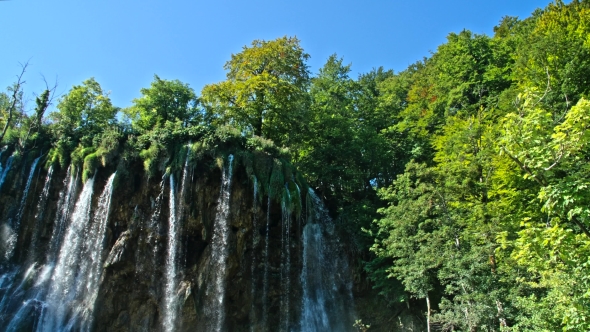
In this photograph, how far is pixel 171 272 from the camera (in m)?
16.0

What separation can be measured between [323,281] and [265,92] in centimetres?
986

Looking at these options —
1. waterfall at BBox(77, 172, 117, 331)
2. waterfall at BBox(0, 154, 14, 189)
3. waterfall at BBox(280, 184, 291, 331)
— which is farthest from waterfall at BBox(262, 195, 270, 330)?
waterfall at BBox(0, 154, 14, 189)

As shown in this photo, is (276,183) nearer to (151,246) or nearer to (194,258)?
(194,258)

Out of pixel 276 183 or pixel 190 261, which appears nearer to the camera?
pixel 190 261

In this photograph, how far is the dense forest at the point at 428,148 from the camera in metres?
8.89

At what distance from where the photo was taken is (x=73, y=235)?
1666 centimetres

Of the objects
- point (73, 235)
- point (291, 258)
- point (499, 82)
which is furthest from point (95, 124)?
point (499, 82)

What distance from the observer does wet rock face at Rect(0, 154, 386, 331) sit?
15828 millimetres

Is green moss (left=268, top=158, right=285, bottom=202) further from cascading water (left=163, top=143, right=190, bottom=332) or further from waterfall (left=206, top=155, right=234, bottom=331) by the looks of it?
cascading water (left=163, top=143, right=190, bottom=332)

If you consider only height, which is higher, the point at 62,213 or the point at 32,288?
the point at 62,213

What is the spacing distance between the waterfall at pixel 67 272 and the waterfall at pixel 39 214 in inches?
59.4

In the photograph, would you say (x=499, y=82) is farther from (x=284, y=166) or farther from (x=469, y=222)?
(x=284, y=166)

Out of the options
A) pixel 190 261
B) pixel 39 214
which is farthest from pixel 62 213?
pixel 190 261

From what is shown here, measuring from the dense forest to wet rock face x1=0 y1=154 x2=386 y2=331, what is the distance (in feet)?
4.02
